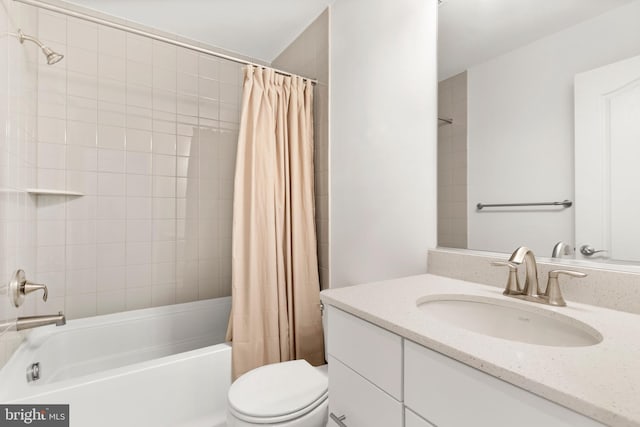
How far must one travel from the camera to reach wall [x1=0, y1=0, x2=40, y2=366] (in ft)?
3.93

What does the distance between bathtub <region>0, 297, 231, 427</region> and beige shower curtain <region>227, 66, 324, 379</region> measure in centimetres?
19

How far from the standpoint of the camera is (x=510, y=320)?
834mm

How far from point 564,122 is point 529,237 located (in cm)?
36

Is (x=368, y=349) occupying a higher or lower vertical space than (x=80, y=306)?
higher

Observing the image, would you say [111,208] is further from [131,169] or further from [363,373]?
[363,373]

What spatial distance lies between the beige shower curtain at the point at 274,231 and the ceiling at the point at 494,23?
90cm

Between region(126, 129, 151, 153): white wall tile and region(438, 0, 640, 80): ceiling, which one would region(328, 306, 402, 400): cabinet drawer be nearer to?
region(438, 0, 640, 80): ceiling

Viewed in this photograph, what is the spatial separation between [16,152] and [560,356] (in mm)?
2101

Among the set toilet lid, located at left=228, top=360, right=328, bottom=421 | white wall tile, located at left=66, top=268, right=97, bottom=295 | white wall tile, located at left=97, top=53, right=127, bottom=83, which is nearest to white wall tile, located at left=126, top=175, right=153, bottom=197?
white wall tile, located at left=66, top=268, right=97, bottom=295

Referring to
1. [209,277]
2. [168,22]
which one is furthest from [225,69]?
[209,277]

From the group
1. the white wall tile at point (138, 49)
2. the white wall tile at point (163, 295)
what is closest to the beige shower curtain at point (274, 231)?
the white wall tile at point (163, 295)

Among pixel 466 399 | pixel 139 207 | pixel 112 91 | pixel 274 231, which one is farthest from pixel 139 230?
pixel 466 399

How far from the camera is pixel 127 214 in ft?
6.50

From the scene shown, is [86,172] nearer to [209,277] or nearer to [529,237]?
[209,277]
